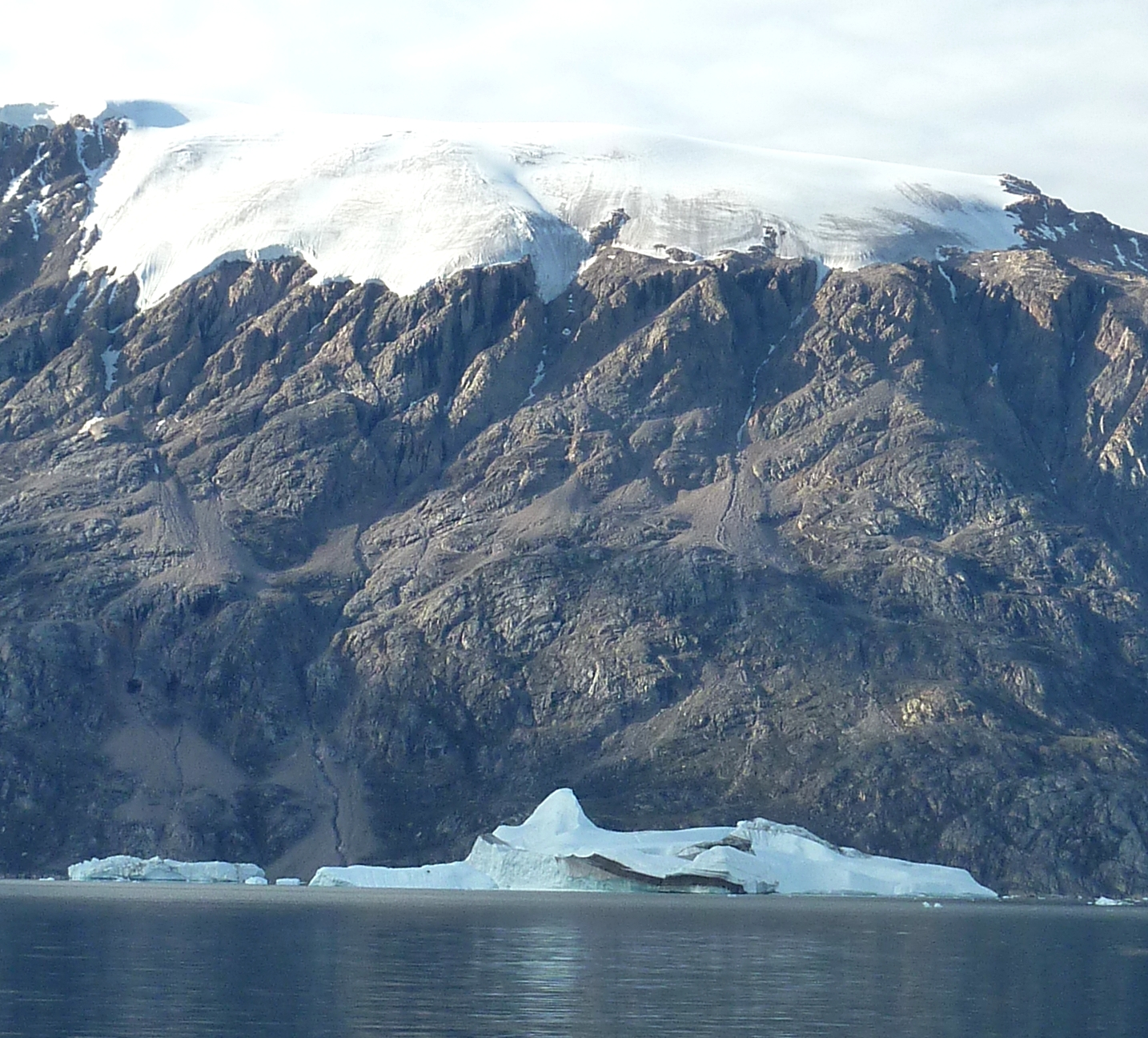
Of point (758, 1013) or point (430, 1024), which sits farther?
point (758, 1013)

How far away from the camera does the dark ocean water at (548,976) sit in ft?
307

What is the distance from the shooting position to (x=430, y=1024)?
91438 mm

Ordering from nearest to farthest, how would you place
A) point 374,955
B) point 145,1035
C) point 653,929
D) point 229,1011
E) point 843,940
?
point 145,1035
point 229,1011
point 374,955
point 843,940
point 653,929

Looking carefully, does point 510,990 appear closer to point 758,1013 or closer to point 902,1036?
point 758,1013

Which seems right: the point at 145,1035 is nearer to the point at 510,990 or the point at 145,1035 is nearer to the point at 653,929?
the point at 510,990

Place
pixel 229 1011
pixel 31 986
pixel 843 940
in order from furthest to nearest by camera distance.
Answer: pixel 843 940 < pixel 31 986 < pixel 229 1011

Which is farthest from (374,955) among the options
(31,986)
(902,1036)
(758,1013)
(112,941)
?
(902,1036)

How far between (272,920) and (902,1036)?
84065 mm

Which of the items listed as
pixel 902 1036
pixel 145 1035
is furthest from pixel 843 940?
pixel 145 1035

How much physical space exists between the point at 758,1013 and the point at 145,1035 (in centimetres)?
2904

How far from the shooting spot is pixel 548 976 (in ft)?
377

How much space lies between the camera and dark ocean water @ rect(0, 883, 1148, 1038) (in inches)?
3679

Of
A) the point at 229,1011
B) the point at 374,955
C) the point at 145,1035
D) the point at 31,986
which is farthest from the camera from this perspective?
the point at 374,955

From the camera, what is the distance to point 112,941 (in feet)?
441
